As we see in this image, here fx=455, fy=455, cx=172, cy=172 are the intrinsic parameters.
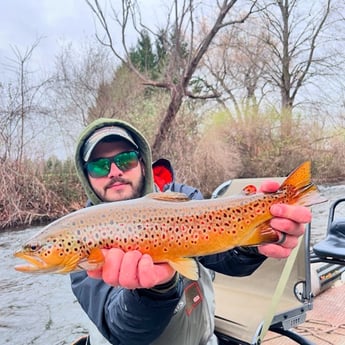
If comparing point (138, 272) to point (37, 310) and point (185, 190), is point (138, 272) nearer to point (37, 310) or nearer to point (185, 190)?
point (185, 190)

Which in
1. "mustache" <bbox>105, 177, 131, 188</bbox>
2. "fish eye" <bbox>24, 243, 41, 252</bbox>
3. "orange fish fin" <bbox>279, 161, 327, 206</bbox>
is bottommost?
"fish eye" <bbox>24, 243, 41, 252</bbox>

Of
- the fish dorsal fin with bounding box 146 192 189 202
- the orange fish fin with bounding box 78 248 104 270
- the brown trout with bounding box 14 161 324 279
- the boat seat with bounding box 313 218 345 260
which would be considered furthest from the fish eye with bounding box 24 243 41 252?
the boat seat with bounding box 313 218 345 260

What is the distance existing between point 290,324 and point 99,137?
4.70 feet

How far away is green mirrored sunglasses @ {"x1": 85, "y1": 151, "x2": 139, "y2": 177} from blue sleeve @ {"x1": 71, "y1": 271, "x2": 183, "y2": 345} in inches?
18.2

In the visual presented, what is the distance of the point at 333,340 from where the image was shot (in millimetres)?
2521

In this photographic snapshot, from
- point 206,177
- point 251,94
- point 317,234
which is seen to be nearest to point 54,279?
point 317,234

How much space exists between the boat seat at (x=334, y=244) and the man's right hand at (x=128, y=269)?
1.25m

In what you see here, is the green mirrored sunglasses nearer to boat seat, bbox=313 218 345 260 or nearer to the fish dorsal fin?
the fish dorsal fin

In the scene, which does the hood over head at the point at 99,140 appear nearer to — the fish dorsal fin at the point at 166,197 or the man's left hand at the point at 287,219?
the fish dorsal fin at the point at 166,197

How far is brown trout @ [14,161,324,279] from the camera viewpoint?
47.1 inches

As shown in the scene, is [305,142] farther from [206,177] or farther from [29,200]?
[29,200]

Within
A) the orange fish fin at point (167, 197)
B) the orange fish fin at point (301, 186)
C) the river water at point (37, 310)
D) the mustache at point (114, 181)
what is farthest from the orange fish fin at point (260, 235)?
the river water at point (37, 310)

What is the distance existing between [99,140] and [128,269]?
942 mm

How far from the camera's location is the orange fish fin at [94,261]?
120 cm
